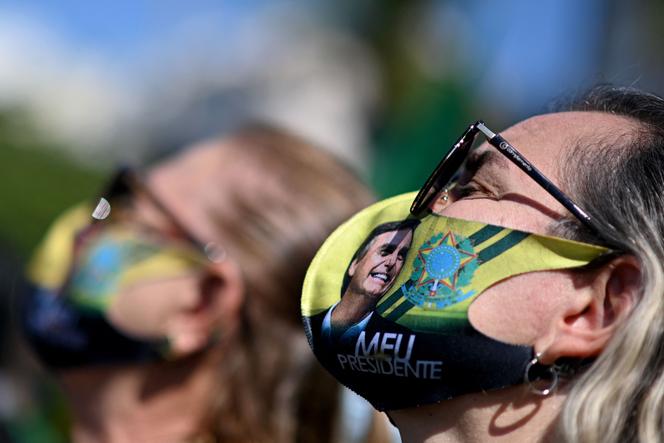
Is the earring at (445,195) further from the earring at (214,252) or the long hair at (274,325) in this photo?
the earring at (214,252)

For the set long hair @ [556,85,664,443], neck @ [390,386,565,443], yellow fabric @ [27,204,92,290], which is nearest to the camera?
long hair @ [556,85,664,443]

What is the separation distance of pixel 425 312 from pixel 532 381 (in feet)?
0.79

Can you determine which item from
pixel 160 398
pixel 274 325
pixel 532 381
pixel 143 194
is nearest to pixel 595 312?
pixel 532 381

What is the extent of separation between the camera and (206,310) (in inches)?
132

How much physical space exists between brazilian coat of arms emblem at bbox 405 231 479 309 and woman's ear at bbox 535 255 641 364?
19 cm

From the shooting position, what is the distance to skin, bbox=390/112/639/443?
198 centimetres

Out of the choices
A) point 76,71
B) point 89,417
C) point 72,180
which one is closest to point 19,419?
point 89,417

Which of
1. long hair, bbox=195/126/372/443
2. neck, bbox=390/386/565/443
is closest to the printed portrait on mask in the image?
neck, bbox=390/386/565/443

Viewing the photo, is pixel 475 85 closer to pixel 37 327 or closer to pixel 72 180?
pixel 37 327

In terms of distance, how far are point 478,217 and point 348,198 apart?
1.38 m

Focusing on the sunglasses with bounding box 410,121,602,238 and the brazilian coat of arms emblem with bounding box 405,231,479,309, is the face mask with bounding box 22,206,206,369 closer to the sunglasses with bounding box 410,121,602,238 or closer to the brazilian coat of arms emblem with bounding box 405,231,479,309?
the sunglasses with bounding box 410,121,602,238

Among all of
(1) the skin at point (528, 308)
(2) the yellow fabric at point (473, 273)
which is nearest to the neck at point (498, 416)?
(1) the skin at point (528, 308)

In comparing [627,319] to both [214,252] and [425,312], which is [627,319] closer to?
[425,312]

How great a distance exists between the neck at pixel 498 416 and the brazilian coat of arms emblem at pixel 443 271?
207 millimetres
